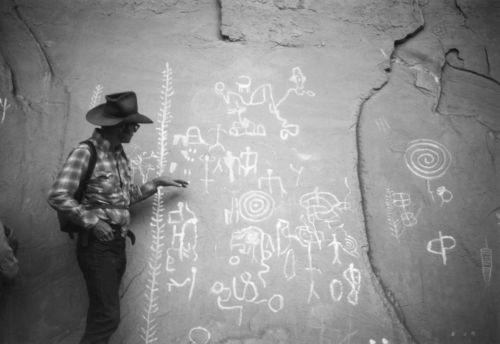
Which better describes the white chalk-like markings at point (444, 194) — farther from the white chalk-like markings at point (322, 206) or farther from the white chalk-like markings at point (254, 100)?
the white chalk-like markings at point (254, 100)

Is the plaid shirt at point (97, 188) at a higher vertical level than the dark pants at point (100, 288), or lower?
higher

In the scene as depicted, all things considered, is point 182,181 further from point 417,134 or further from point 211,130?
point 417,134

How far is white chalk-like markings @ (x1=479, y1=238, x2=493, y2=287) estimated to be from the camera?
3350 millimetres

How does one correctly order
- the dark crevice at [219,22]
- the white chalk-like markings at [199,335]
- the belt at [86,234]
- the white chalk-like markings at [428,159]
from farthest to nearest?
the dark crevice at [219,22] → the white chalk-like markings at [428,159] → the white chalk-like markings at [199,335] → the belt at [86,234]

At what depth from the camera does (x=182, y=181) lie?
3.34 metres

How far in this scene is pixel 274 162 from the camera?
365cm

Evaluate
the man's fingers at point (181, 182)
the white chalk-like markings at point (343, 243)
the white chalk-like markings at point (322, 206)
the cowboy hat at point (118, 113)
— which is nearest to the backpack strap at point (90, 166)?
the cowboy hat at point (118, 113)

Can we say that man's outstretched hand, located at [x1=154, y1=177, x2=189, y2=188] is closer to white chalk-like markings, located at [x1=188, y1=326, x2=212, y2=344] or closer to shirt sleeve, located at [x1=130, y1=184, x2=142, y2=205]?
shirt sleeve, located at [x1=130, y1=184, x2=142, y2=205]

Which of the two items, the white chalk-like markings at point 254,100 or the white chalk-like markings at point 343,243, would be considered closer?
the white chalk-like markings at point 343,243

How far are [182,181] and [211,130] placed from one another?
2.04ft

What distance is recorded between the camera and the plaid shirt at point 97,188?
2.60m

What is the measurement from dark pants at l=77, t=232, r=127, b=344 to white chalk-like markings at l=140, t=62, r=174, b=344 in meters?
0.46

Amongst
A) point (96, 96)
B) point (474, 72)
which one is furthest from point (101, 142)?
point (474, 72)

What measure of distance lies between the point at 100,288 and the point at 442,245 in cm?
258
